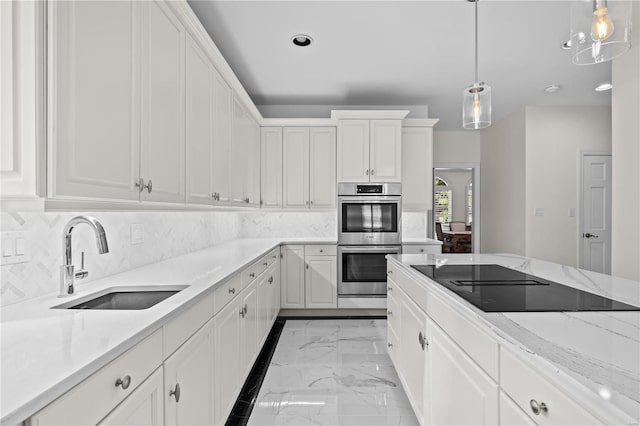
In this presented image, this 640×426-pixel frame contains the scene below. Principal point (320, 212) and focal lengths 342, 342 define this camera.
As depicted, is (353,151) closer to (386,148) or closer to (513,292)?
(386,148)

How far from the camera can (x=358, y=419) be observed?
2016 mm

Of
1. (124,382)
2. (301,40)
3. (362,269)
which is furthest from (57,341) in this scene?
(362,269)

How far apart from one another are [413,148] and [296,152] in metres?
1.43

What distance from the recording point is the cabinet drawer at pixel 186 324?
1149mm

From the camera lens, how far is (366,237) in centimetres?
390

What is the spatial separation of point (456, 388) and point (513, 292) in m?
0.43

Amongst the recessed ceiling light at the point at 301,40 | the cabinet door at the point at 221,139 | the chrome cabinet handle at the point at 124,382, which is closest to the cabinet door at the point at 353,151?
the recessed ceiling light at the point at 301,40

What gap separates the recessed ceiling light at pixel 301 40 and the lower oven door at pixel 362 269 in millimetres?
2110

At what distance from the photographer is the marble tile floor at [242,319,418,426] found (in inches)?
80.4

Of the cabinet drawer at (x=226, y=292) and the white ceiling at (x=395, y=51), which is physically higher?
the white ceiling at (x=395, y=51)

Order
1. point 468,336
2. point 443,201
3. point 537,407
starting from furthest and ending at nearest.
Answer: point 443,201 < point 468,336 < point 537,407

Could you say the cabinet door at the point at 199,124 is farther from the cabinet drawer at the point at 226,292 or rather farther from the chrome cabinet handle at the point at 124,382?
the chrome cabinet handle at the point at 124,382

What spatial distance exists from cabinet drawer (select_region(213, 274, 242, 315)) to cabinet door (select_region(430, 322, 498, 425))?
3.31 ft

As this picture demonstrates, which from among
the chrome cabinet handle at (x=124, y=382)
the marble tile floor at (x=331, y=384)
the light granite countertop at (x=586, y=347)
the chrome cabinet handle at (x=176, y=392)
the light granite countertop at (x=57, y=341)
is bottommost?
the marble tile floor at (x=331, y=384)
